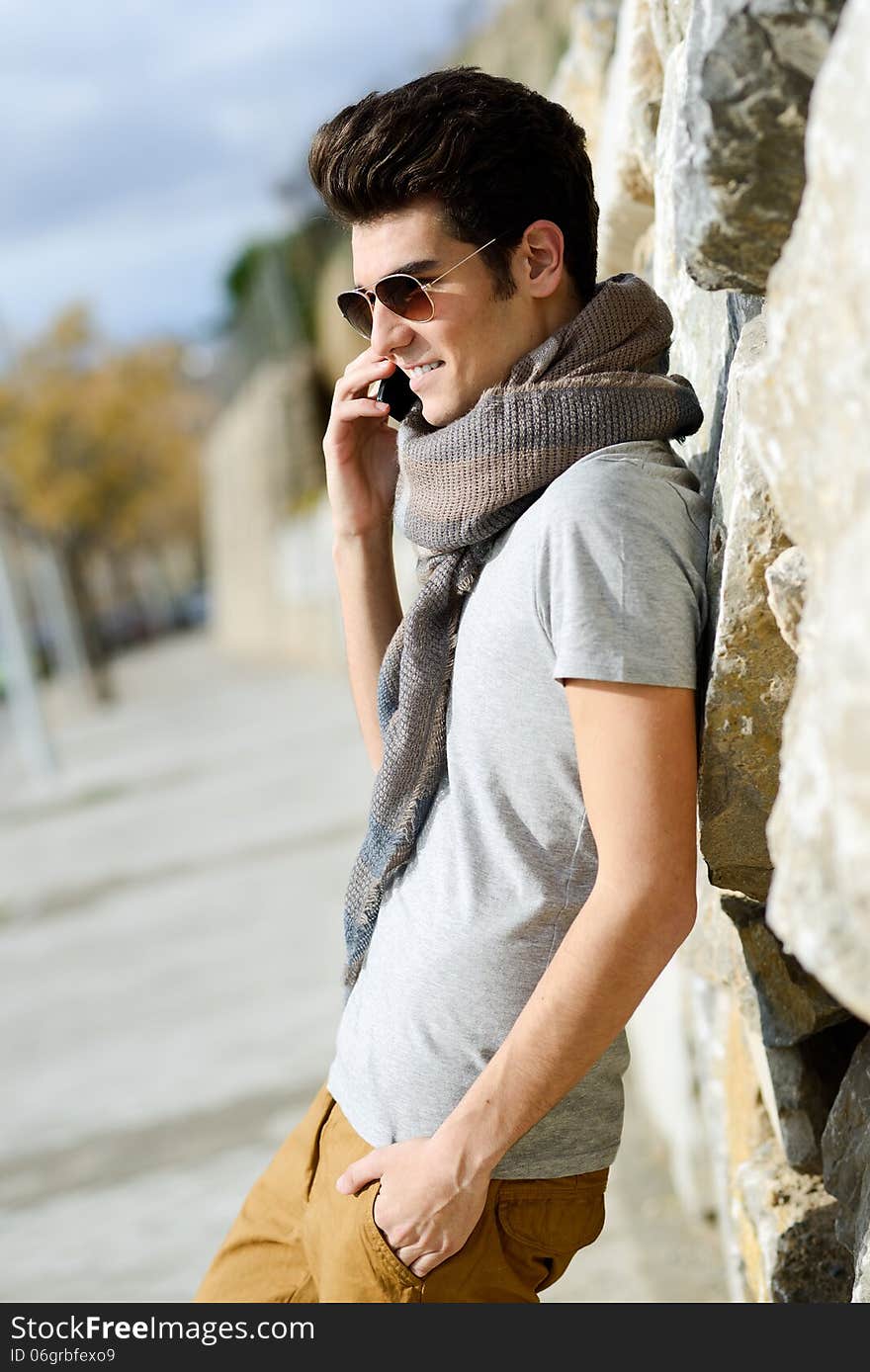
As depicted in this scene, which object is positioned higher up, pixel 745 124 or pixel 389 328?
pixel 745 124

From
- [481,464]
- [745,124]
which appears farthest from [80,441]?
[745,124]

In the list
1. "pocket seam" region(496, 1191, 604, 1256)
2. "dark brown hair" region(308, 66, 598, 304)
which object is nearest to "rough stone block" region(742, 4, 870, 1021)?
"dark brown hair" region(308, 66, 598, 304)

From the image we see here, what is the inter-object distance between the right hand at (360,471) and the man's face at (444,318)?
0.38 meters

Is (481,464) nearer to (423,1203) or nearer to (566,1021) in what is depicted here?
(566,1021)

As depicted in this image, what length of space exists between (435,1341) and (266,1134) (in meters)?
2.90

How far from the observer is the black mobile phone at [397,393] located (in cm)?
204

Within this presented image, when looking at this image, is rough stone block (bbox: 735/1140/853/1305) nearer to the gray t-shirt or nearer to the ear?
the gray t-shirt

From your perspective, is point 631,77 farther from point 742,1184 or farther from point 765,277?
point 742,1184

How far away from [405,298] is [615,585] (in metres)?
0.47

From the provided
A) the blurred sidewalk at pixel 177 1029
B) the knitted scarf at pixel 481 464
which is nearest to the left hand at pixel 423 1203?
the knitted scarf at pixel 481 464

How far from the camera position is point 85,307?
26.7m

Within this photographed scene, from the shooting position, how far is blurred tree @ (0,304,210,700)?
83.6 ft

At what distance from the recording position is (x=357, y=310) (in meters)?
1.96

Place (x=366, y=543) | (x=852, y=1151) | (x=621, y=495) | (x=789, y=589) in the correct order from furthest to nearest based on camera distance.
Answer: (x=366, y=543)
(x=852, y=1151)
(x=621, y=495)
(x=789, y=589)
